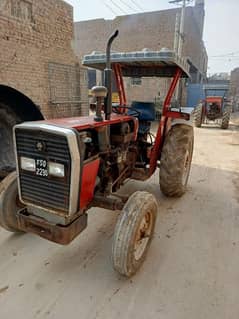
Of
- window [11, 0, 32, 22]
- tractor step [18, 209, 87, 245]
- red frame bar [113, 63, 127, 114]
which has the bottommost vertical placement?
tractor step [18, 209, 87, 245]

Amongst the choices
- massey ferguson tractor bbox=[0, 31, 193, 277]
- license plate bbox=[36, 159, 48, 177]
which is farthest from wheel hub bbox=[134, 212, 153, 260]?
license plate bbox=[36, 159, 48, 177]

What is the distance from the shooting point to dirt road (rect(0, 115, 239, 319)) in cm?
153

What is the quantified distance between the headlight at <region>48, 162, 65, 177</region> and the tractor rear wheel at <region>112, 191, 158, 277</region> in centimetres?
53

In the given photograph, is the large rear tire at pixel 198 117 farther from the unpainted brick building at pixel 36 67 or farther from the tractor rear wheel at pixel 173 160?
the tractor rear wheel at pixel 173 160

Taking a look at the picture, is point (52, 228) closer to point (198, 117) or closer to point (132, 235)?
point (132, 235)

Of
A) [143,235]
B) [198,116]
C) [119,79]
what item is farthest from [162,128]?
[198,116]

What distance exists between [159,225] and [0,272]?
153 cm

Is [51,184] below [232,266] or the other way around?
the other way around

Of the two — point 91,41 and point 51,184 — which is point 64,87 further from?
point 91,41

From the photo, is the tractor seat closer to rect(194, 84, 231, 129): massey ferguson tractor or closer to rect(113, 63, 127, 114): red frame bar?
rect(113, 63, 127, 114): red frame bar

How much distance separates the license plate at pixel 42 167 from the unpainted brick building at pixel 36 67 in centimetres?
122

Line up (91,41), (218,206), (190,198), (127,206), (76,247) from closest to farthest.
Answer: (127,206) < (76,247) < (218,206) < (190,198) < (91,41)

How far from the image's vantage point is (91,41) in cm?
1741

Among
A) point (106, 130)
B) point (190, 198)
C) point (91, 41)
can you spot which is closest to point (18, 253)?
point (106, 130)
